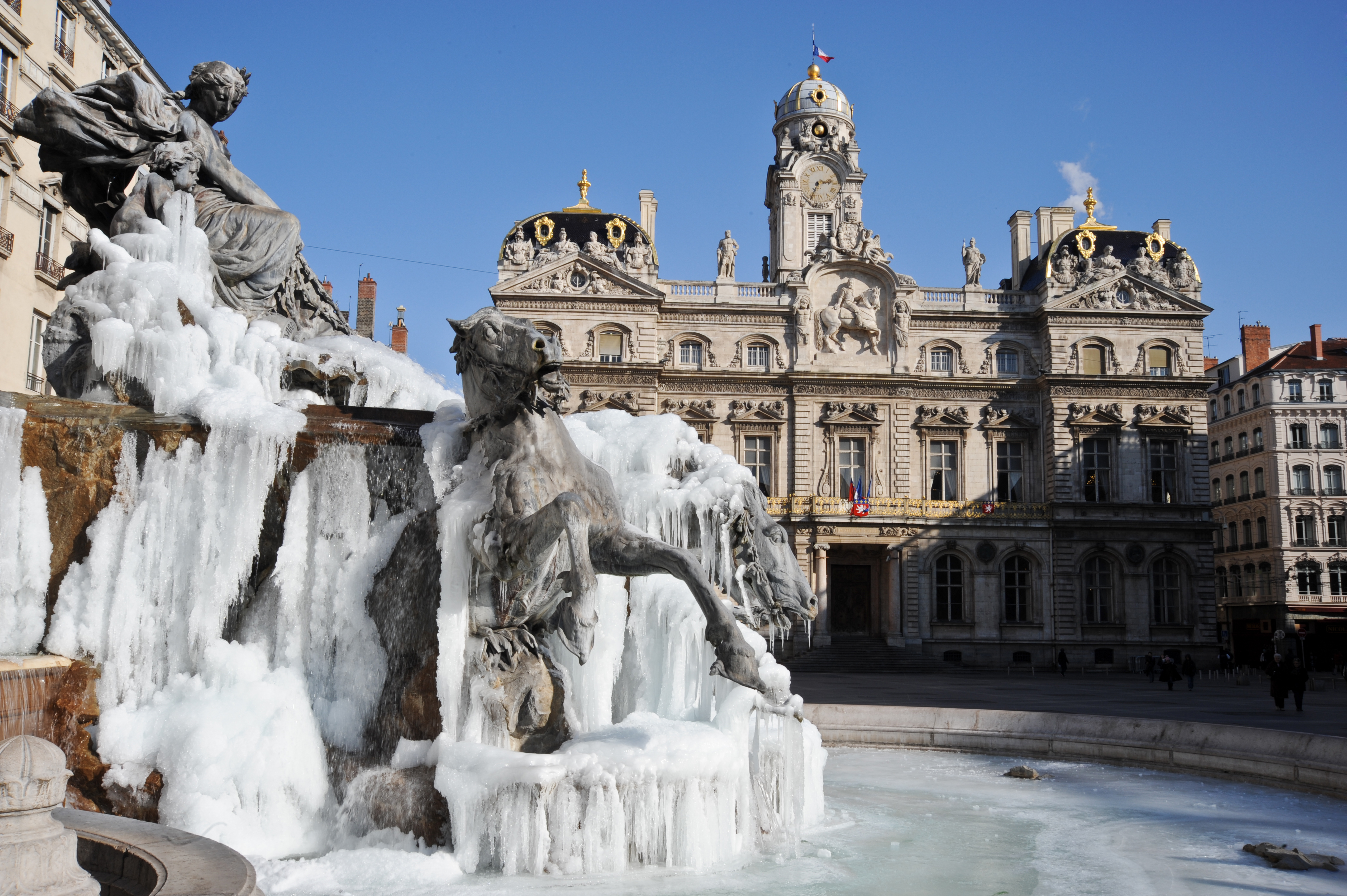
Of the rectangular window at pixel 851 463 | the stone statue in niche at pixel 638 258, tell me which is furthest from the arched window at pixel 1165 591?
the stone statue in niche at pixel 638 258

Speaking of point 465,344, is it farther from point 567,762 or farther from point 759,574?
point 759,574

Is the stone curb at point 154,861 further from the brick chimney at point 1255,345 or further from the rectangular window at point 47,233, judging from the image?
the brick chimney at point 1255,345

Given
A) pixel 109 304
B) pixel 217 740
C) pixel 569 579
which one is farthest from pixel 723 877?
pixel 109 304

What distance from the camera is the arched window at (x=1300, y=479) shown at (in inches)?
1966

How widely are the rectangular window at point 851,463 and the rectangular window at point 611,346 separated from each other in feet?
31.0

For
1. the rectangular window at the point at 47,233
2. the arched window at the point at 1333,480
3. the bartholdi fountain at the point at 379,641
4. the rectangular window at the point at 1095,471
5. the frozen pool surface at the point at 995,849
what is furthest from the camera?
the arched window at the point at 1333,480

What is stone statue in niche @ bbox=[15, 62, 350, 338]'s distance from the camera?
7500 mm

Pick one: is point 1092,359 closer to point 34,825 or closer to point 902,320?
point 902,320

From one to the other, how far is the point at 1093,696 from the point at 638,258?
81.1 ft

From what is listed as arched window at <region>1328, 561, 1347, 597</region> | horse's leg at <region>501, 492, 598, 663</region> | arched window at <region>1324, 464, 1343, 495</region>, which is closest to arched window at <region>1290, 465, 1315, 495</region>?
arched window at <region>1324, 464, 1343, 495</region>

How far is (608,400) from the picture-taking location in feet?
125

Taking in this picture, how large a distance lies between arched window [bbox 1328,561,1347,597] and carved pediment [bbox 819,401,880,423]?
2698 cm

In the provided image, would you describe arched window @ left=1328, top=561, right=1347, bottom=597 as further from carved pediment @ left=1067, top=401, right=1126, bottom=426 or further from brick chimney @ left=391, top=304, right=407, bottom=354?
brick chimney @ left=391, top=304, right=407, bottom=354

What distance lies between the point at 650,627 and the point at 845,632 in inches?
1291
